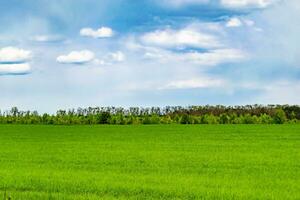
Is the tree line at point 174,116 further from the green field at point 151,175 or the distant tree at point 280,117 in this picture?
the green field at point 151,175

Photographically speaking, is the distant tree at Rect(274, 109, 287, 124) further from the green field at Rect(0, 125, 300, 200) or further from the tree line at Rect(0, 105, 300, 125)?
the green field at Rect(0, 125, 300, 200)

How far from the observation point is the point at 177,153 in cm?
3127

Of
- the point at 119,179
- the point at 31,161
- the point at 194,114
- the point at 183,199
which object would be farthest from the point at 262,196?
the point at 194,114

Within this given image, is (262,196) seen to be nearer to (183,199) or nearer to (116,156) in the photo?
(183,199)

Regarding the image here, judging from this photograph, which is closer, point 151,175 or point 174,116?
point 151,175

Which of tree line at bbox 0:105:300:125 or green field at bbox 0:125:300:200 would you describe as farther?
tree line at bbox 0:105:300:125

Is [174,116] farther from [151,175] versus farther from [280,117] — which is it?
[151,175]

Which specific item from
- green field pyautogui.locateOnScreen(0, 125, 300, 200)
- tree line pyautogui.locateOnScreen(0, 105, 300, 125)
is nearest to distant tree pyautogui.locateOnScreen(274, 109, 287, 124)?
tree line pyautogui.locateOnScreen(0, 105, 300, 125)

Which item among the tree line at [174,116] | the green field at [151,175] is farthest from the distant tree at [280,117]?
the green field at [151,175]

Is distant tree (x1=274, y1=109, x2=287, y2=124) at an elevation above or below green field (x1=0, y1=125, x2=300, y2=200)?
above

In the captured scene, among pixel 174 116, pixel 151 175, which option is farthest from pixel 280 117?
pixel 151 175

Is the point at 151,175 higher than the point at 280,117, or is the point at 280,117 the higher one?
the point at 280,117

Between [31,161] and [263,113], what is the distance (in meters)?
71.4

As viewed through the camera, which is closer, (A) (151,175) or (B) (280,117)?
(A) (151,175)
